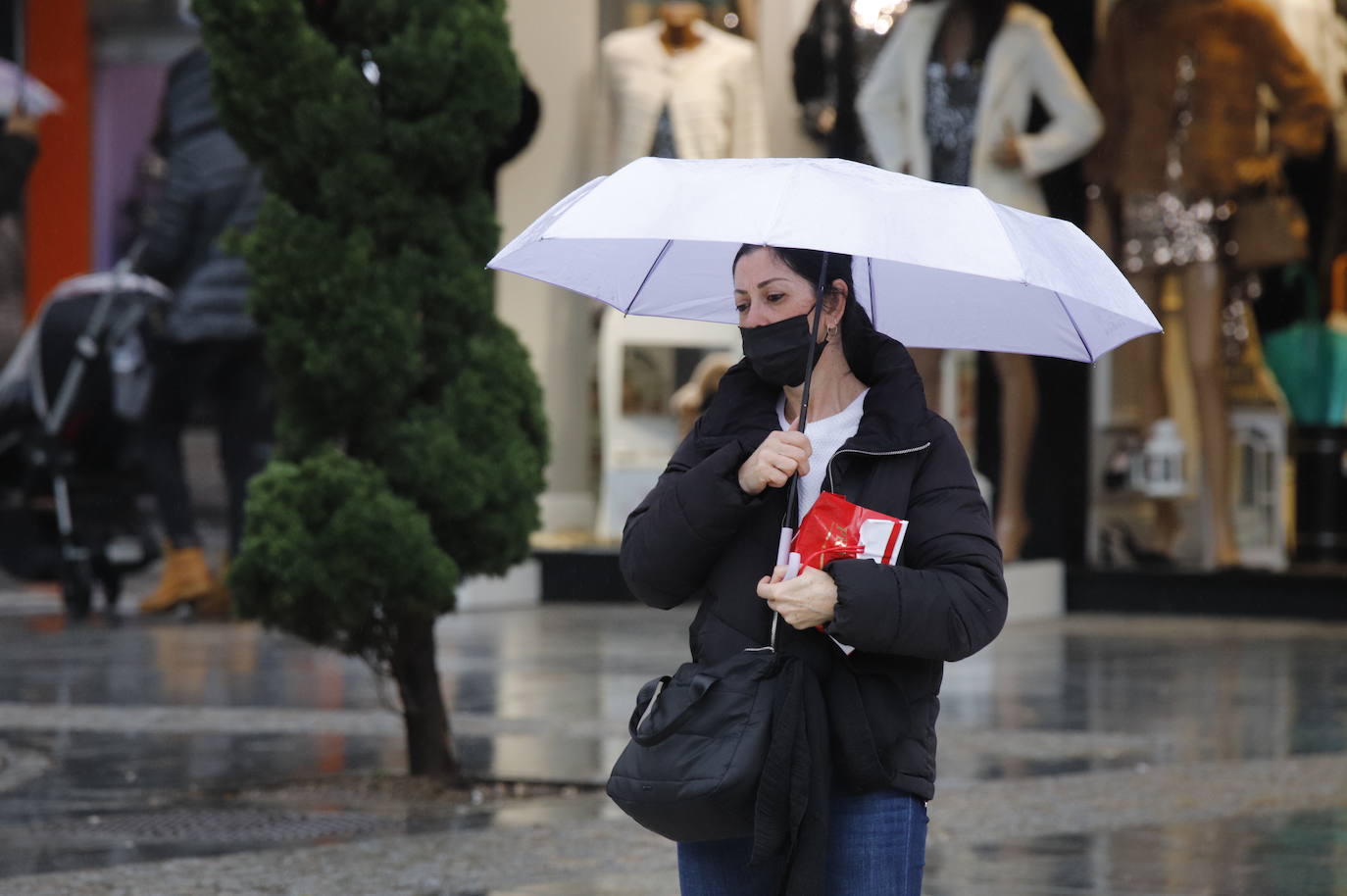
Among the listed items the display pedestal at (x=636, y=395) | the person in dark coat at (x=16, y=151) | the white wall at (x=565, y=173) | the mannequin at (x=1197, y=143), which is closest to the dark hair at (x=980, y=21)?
the mannequin at (x=1197, y=143)

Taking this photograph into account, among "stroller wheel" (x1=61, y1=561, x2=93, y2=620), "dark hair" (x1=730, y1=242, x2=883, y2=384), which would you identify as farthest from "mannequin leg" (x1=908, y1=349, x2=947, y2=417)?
"dark hair" (x1=730, y1=242, x2=883, y2=384)

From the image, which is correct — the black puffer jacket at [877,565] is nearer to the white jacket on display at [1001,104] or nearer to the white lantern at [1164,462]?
the white jacket on display at [1001,104]

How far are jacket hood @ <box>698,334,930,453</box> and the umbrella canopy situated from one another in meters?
0.17

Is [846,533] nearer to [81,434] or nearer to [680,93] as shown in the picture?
[680,93]

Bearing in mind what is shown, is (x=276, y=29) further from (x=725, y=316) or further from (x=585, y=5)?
(x=585, y=5)

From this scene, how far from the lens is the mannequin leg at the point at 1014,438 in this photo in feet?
42.2

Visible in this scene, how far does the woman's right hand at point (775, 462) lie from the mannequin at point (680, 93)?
32.1ft

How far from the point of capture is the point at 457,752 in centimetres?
734

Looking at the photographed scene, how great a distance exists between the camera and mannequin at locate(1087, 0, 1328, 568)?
39.7 ft

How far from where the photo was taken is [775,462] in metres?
3.05

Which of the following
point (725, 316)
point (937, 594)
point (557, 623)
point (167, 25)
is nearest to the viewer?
point (937, 594)

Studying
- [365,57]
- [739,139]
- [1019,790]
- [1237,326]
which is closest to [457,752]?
[1019,790]

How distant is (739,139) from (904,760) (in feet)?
33.2

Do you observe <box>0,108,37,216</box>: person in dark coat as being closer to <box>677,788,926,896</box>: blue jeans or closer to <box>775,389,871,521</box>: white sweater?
<box>775,389,871,521</box>: white sweater
